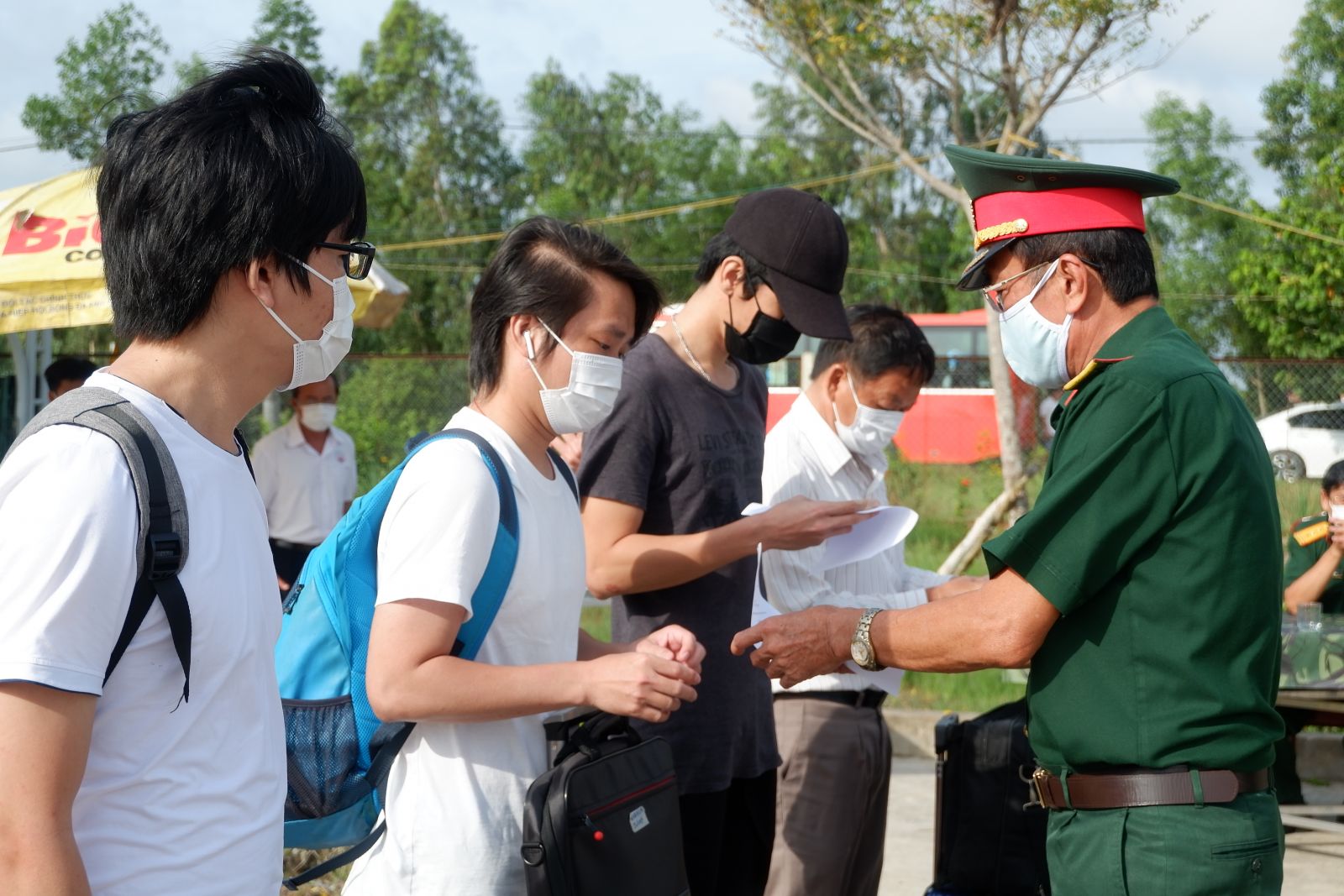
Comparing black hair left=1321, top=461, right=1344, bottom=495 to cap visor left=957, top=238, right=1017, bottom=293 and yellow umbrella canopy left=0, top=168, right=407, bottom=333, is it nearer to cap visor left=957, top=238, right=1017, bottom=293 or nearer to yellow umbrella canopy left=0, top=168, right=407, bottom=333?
cap visor left=957, top=238, right=1017, bottom=293

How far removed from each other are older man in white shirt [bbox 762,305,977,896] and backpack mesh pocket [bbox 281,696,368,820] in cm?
140

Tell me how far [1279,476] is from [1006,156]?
14.7m

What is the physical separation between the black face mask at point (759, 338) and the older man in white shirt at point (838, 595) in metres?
0.27

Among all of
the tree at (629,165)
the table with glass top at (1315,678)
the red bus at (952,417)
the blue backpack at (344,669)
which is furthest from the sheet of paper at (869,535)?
the tree at (629,165)

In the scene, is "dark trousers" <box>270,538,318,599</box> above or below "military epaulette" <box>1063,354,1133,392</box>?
below

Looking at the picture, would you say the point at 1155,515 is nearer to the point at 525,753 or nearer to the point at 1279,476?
the point at 525,753

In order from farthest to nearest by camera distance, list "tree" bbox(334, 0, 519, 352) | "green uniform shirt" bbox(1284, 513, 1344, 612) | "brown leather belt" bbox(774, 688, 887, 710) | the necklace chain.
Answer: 1. "tree" bbox(334, 0, 519, 352)
2. "green uniform shirt" bbox(1284, 513, 1344, 612)
3. "brown leather belt" bbox(774, 688, 887, 710)
4. the necklace chain

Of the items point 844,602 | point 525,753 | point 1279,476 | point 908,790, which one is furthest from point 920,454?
point 525,753

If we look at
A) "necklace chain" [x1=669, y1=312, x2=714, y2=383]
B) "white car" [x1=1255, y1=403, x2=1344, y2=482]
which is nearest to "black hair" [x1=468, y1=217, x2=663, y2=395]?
"necklace chain" [x1=669, y1=312, x2=714, y2=383]

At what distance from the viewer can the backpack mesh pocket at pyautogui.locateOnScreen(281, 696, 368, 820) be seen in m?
2.08

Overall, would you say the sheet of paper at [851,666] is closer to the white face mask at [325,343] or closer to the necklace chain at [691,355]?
the necklace chain at [691,355]

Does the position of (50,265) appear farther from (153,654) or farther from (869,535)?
(153,654)

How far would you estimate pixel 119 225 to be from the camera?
4.86 ft

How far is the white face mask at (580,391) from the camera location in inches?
95.3
